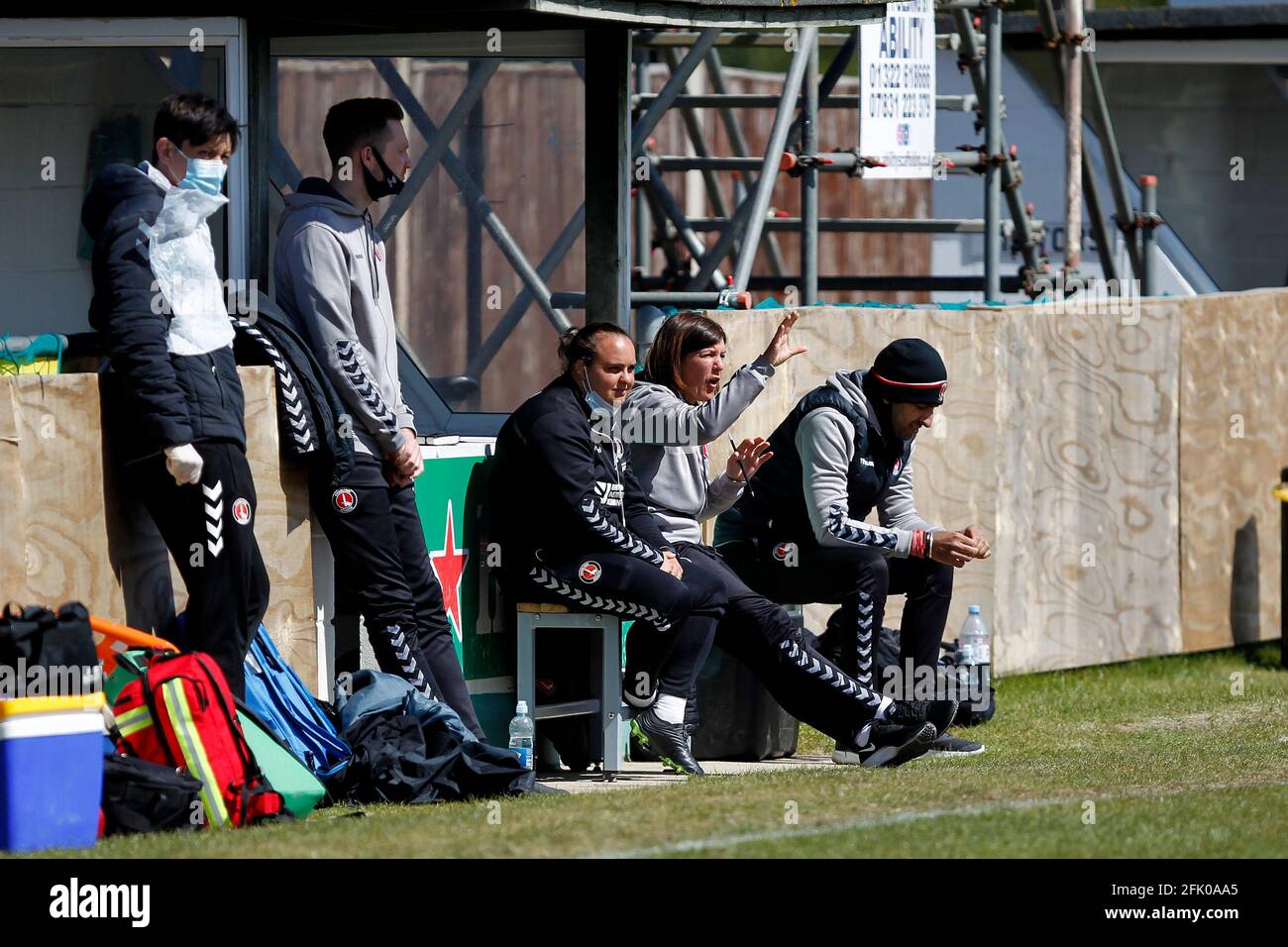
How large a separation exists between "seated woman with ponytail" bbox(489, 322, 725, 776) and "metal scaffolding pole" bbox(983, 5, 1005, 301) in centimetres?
481

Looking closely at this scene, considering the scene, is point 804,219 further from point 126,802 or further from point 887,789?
point 126,802

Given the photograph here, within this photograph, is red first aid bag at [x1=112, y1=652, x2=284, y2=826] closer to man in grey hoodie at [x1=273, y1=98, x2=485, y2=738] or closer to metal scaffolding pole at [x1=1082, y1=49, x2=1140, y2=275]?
man in grey hoodie at [x1=273, y1=98, x2=485, y2=738]

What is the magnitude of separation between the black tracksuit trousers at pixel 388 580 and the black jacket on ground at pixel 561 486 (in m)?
0.40

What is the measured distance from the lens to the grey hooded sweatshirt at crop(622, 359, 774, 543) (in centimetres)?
802

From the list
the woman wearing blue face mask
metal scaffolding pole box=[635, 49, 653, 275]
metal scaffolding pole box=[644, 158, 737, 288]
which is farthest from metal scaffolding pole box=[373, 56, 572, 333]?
metal scaffolding pole box=[635, 49, 653, 275]

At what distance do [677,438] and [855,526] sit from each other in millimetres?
791

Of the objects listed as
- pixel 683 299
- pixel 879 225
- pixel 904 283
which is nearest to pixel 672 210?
pixel 879 225

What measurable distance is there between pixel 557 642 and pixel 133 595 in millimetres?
1956

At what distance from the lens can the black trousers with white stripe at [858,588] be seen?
825 centimetres

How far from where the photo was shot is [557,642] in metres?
8.20

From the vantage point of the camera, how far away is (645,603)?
7566 millimetres

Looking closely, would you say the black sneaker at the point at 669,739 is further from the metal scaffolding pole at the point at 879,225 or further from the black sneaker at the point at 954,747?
the metal scaffolding pole at the point at 879,225

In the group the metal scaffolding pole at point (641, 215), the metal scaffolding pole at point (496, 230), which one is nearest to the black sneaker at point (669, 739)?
the metal scaffolding pole at point (496, 230)
